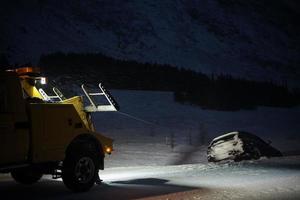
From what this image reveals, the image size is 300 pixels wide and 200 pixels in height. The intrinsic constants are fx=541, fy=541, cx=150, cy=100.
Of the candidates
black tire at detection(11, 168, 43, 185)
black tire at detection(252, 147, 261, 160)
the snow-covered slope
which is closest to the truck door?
black tire at detection(11, 168, 43, 185)

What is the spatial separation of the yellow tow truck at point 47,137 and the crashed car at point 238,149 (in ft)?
25.2

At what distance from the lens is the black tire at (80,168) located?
10266 millimetres

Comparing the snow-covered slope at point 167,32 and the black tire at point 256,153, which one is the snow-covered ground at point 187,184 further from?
the snow-covered slope at point 167,32

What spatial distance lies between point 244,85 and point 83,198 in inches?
1708

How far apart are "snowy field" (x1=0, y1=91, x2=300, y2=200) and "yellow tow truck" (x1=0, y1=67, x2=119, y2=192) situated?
51 centimetres

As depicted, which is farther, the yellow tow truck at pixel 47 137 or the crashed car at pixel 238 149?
the crashed car at pixel 238 149

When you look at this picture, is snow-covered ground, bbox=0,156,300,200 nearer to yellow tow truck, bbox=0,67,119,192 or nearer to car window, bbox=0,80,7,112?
yellow tow truck, bbox=0,67,119,192

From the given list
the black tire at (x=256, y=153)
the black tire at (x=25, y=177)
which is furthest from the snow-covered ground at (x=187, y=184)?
the black tire at (x=256, y=153)

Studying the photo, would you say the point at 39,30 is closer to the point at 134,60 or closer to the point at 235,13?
the point at 134,60

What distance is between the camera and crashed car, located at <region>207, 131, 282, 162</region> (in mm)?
17875

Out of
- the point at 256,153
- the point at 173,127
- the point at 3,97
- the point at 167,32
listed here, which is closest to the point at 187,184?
the point at 3,97

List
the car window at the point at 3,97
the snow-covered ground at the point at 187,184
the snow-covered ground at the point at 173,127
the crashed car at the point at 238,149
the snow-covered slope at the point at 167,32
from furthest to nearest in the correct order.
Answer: the snow-covered slope at the point at 167,32 → the snow-covered ground at the point at 173,127 → the crashed car at the point at 238,149 → the snow-covered ground at the point at 187,184 → the car window at the point at 3,97

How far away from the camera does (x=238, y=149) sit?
704 inches

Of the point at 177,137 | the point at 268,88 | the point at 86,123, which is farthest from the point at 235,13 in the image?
the point at 86,123
